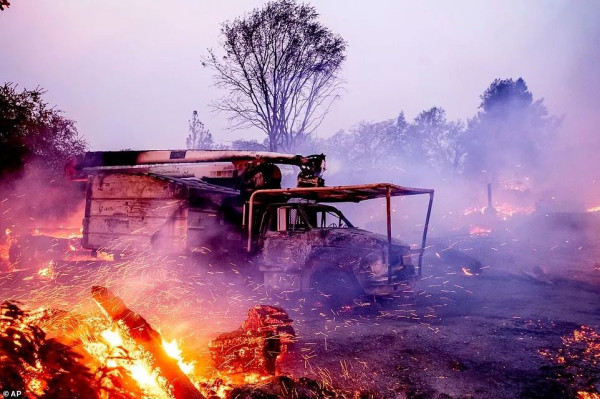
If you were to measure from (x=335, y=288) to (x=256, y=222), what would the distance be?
2.41m

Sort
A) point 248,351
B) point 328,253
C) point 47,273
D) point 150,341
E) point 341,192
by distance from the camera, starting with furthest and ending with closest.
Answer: point 47,273 → point 341,192 → point 328,253 → point 248,351 → point 150,341

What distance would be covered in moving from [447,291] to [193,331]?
6.57 metres

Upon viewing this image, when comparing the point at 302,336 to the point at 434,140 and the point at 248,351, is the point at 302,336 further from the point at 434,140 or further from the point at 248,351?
the point at 434,140

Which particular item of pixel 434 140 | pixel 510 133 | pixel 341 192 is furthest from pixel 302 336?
pixel 434 140

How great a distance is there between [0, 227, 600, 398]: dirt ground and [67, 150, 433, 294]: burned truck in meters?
0.51

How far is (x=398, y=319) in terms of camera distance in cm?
620

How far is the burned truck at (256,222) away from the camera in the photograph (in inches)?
253

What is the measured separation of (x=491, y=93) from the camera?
3938 cm

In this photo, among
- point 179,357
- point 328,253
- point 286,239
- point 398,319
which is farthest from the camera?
point 286,239

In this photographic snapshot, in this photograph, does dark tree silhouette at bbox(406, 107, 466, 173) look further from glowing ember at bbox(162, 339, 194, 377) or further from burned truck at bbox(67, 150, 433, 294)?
glowing ember at bbox(162, 339, 194, 377)

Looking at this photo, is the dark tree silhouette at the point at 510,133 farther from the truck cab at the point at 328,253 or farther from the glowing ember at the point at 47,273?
the glowing ember at the point at 47,273

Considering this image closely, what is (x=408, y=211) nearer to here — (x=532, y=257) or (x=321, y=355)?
(x=532, y=257)

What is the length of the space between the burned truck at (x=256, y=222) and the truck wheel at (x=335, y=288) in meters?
0.02

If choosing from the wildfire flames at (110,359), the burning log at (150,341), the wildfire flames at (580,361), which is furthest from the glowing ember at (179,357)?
the wildfire flames at (580,361)
